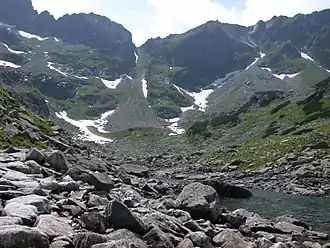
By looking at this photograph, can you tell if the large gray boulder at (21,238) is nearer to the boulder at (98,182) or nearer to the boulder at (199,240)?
the boulder at (199,240)

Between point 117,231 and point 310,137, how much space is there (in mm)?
93091

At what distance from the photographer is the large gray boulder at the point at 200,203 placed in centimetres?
2281

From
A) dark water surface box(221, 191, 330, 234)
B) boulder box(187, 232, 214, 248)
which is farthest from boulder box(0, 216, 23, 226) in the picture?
dark water surface box(221, 191, 330, 234)

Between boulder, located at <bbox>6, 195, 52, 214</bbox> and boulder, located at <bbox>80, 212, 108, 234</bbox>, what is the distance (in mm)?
1190

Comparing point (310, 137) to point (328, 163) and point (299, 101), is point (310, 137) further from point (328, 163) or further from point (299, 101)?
point (299, 101)

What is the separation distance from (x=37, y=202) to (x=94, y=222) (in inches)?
75.7

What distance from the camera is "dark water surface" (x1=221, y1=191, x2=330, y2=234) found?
34125 mm

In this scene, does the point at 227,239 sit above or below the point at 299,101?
below

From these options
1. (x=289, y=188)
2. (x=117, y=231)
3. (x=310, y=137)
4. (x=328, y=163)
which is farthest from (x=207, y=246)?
(x=310, y=137)

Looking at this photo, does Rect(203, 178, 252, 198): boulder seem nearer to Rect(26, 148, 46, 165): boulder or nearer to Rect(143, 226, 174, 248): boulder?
Rect(26, 148, 46, 165): boulder

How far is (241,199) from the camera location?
4788 centimetres

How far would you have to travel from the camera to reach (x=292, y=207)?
42062 millimetres

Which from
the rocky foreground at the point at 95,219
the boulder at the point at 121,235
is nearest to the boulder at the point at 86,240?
the rocky foreground at the point at 95,219

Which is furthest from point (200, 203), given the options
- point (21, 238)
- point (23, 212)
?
point (21, 238)
